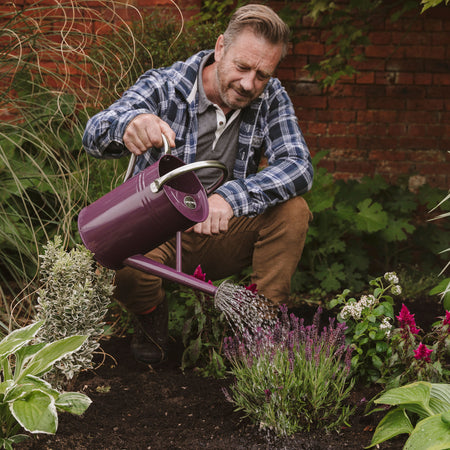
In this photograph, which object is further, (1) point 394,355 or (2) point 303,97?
(2) point 303,97

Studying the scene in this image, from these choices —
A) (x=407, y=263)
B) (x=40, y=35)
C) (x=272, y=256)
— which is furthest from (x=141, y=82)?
(x=407, y=263)

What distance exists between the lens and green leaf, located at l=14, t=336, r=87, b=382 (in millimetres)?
1564

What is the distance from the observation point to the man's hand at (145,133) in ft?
5.84

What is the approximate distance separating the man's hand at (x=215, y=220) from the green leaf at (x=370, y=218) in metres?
1.67

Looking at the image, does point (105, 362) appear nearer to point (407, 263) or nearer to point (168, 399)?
point (168, 399)

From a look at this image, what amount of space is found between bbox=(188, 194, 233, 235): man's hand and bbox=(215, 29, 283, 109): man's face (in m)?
0.51

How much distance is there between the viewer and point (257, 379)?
5.77ft

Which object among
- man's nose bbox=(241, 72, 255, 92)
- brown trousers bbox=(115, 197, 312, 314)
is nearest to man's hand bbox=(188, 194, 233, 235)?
brown trousers bbox=(115, 197, 312, 314)

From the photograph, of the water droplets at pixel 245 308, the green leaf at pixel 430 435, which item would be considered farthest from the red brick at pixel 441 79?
the green leaf at pixel 430 435

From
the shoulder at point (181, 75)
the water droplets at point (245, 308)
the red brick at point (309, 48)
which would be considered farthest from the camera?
the red brick at point (309, 48)

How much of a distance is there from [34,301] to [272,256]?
105 cm

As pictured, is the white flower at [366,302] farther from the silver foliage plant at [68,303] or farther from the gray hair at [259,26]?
the gray hair at [259,26]

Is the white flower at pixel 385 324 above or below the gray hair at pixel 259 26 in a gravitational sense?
below

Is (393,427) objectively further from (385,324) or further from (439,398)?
(385,324)
